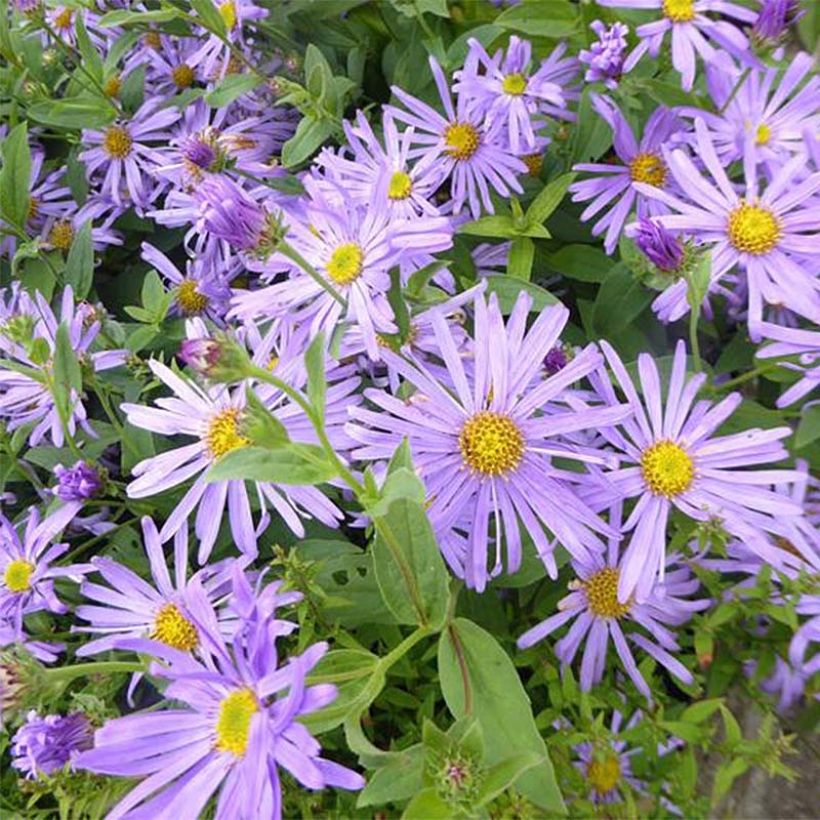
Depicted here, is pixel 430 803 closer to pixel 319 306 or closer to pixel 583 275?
pixel 319 306

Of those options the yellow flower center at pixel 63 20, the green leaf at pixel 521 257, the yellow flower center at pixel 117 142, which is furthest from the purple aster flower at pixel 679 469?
the yellow flower center at pixel 63 20

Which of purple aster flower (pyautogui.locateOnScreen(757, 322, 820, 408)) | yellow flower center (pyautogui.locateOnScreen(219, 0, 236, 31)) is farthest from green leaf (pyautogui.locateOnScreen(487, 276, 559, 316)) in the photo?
yellow flower center (pyautogui.locateOnScreen(219, 0, 236, 31))

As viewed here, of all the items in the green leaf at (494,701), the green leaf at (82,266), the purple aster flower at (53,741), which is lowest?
the purple aster flower at (53,741)

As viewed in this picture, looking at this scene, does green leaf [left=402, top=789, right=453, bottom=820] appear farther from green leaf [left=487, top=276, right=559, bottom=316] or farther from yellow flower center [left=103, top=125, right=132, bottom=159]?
yellow flower center [left=103, top=125, right=132, bottom=159]

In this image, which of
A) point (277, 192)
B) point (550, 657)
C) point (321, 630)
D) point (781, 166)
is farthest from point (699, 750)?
point (277, 192)

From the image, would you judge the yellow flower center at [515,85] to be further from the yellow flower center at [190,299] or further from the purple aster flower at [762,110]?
the yellow flower center at [190,299]
